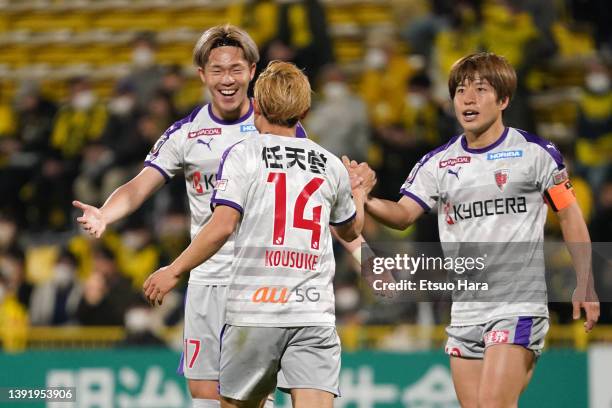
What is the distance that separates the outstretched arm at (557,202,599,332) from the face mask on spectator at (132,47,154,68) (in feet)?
28.8

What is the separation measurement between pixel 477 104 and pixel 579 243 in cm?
95

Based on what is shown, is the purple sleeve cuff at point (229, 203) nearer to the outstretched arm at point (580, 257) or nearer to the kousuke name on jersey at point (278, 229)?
the kousuke name on jersey at point (278, 229)

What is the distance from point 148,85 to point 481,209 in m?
8.05

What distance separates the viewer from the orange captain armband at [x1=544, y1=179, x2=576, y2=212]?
6355 millimetres

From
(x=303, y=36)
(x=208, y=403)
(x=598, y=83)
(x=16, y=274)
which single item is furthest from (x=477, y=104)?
(x=16, y=274)

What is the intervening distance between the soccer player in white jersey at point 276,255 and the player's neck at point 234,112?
1.16 m

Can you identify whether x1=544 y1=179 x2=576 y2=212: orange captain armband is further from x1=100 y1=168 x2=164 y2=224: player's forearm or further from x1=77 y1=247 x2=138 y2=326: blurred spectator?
x1=77 y1=247 x2=138 y2=326: blurred spectator

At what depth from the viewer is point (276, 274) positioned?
554cm

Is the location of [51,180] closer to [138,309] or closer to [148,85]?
[148,85]

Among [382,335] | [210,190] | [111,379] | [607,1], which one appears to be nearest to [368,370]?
[382,335]

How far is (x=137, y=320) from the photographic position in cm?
1128

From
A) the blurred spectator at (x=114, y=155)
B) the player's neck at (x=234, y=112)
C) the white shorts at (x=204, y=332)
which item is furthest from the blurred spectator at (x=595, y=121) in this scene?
the white shorts at (x=204, y=332)

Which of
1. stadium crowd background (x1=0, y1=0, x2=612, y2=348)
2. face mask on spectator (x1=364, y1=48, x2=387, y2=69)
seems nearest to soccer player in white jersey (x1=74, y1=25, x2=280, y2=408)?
stadium crowd background (x1=0, y1=0, x2=612, y2=348)

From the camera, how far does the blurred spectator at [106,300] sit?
1155cm
